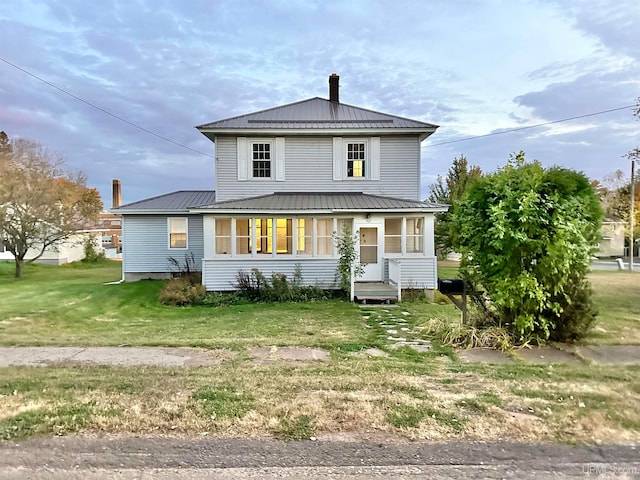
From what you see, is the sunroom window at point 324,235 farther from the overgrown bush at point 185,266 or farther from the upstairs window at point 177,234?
the upstairs window at point 177,234

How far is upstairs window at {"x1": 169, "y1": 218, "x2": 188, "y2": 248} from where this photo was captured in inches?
713

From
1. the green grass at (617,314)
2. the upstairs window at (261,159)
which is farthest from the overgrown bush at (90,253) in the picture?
the green grass at (617,314)

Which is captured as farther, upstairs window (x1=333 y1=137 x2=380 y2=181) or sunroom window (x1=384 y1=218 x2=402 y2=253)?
upstairs window (x1=333 y1=137 x2=380 y2=181)

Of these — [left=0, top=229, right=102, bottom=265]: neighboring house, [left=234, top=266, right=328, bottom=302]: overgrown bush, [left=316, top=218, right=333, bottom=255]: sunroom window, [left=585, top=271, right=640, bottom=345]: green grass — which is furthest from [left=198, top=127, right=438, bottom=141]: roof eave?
[left=0, top=229, right=102, bottom=265]: neighboring house

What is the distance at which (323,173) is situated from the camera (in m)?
16.7

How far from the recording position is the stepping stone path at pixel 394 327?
7.26m

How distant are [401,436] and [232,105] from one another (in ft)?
99.6

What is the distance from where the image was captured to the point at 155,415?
3807 mm

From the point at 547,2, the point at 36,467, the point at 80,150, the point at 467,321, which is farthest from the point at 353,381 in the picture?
the point at 80,150

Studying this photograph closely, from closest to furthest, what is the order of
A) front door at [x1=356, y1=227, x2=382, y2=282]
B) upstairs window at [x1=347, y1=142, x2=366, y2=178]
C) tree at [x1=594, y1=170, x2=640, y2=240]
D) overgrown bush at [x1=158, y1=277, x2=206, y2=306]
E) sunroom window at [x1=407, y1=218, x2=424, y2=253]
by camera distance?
overgrown bush at [x1=158, y1=277, x2=206, y2=306], front door at [x1=356, y1=227, x2=382, y2=282], sunroom window at [x1=407, y1=218, x2=424, y2=253], upstairs window at [x1=347, y1=142, x2=366, y2=178], tree at [x1=594, y1=170, x2=640, y2=240]

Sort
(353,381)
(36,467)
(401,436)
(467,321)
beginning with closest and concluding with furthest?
(36,467) < (401,436) < (353,381) < (467,321)

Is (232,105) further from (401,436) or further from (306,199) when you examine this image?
(401,436)

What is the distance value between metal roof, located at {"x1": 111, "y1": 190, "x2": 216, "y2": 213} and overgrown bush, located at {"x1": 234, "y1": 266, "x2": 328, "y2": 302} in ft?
16.0

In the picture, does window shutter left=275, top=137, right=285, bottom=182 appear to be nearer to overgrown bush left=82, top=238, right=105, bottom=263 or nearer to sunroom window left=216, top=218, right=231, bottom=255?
sunroom window left=216, top=218, right=231, bottom=255
